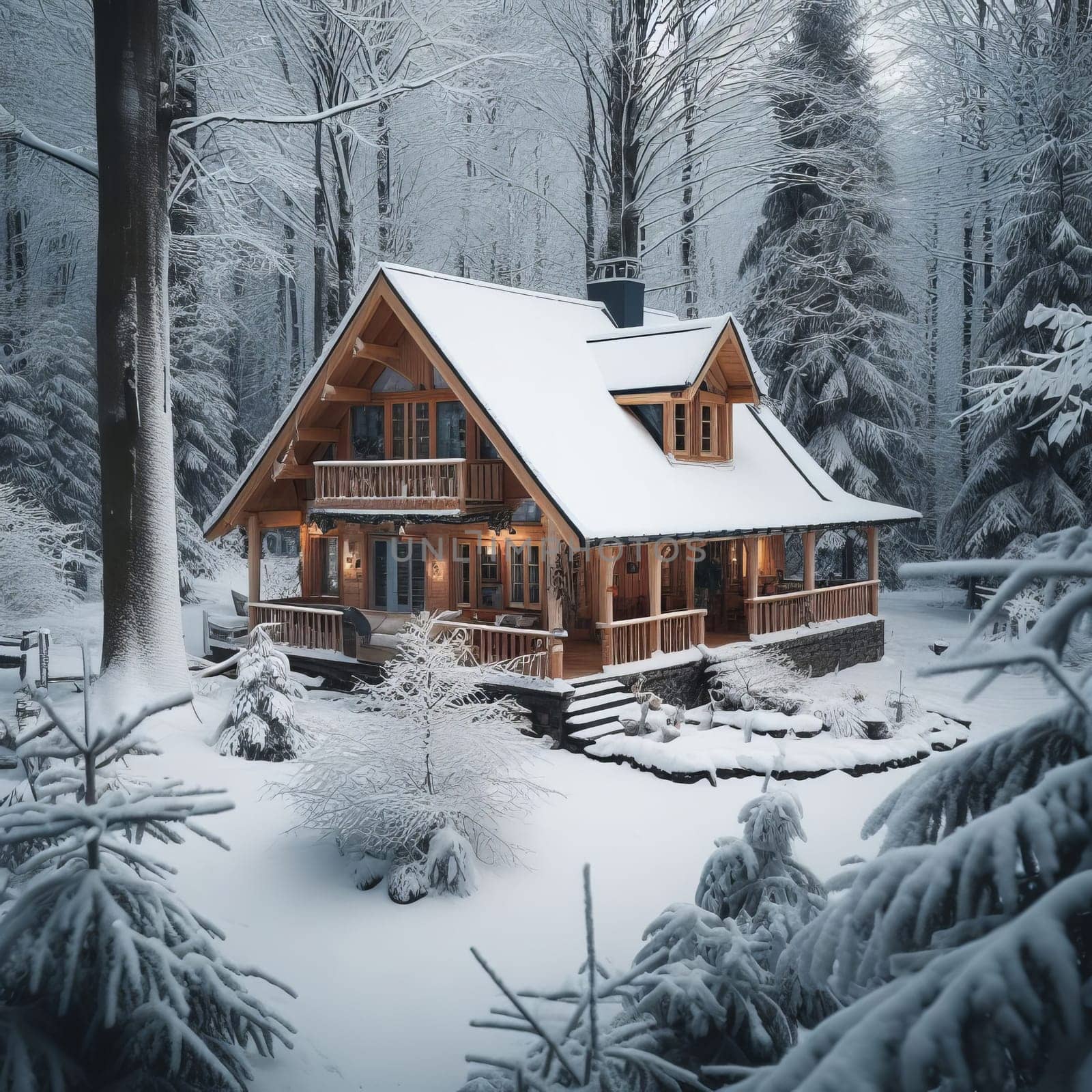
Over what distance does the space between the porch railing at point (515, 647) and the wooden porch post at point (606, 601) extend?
3.26ft

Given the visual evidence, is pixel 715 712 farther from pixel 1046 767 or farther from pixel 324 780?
pixel 1046 767

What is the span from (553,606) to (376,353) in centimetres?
611

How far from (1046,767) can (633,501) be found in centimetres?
1338

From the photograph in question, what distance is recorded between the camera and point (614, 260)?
2264cm

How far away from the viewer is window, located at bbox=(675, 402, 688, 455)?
62.4 feet

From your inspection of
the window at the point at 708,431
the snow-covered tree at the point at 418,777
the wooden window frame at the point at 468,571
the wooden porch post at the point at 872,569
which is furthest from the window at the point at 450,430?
the wooden porch post at the point at 872,569

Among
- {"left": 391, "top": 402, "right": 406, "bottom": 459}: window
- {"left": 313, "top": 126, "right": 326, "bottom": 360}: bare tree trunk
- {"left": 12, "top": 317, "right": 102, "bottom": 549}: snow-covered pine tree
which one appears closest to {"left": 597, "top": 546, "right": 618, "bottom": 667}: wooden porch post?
{"left": 391, "top": 402, "right": 406, "bottom": 459}: window

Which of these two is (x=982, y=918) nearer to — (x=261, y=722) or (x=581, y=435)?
(x=261, y=722)

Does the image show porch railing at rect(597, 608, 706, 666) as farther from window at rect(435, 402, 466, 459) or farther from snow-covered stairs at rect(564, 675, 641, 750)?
window at rect(435, 402, 466, 459)

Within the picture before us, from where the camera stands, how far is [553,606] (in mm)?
15430

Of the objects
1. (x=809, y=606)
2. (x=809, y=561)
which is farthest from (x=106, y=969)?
(x=809, y=561)

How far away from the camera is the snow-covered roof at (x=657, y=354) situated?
712 inches

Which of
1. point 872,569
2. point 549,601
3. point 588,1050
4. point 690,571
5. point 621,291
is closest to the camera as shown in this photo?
point 588,1050

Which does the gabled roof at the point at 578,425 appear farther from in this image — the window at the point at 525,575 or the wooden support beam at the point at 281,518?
the window at the point at 525,575
